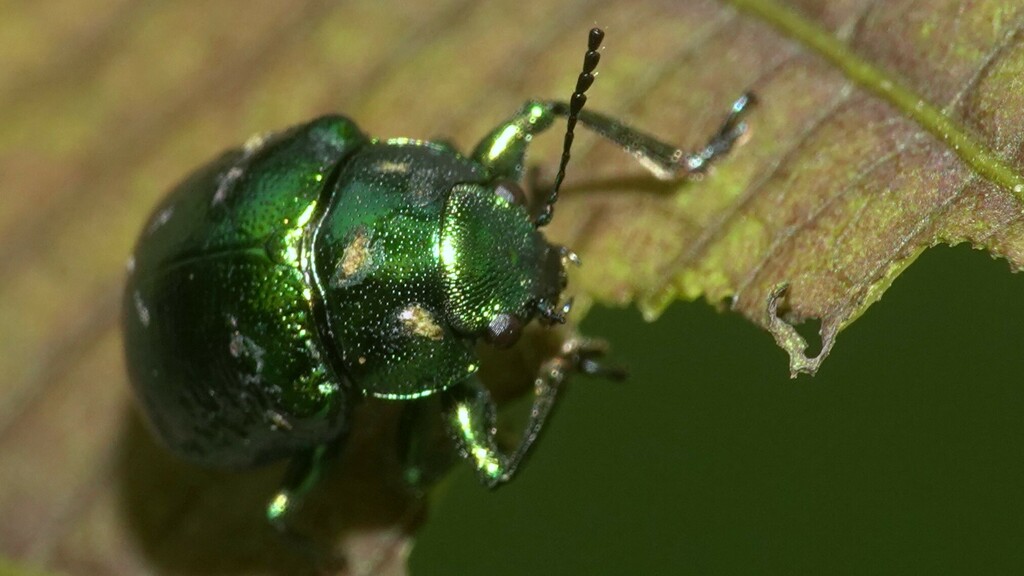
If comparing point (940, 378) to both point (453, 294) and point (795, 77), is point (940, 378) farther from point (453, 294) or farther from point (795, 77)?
point (453, 294)

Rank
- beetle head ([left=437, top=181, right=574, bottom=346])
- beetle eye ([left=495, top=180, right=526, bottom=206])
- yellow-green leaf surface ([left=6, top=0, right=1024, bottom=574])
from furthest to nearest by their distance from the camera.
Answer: beetle eye ([left=495, top=180, right=526, bottom=206]) → beetle head ([left=437, top=181, right=574, bottom=346]) → yellow-green leaf surface ([left=6, top=0, right=1024, bottom=574])

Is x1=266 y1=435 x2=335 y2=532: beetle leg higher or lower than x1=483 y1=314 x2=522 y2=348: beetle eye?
lower

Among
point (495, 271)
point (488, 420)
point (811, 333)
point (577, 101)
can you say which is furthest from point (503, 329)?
point (811, 333)

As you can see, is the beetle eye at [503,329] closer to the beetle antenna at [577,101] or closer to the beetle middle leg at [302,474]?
the beetle antenna at [577,101]

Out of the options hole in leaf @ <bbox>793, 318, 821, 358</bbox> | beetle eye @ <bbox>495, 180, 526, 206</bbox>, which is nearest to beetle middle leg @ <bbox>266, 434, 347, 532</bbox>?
beetle eye @ <bbox>495, 180, 526, 206</bbox>

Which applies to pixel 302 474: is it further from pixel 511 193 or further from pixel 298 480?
pixel 511 193

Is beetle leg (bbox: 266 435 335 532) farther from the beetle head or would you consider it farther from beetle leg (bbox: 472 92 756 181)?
beetle leg (bbox: 472 92 756 181)

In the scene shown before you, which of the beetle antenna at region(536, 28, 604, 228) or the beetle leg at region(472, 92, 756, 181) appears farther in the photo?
the beetle leg at region(472, 92, 756, 181)

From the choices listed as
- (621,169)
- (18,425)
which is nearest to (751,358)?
(621,169)
